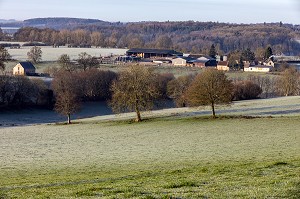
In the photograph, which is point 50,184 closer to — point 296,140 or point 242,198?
point 242,198

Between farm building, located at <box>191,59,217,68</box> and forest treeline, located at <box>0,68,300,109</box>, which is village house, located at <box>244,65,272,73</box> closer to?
farm building, located at <box>191,59,217,68</box>

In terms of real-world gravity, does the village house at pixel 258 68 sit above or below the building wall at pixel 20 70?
below

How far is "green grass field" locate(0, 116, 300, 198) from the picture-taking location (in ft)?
46.4

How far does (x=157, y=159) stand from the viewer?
2662 cm

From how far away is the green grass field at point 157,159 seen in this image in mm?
14156

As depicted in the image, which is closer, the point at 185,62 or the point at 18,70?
the point at 18,70

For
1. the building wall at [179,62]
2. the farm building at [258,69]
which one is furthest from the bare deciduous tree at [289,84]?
the building wall at [179,62]

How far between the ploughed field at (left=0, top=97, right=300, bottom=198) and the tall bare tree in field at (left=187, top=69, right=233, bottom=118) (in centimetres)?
164

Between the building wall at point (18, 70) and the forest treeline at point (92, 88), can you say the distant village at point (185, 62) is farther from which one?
the forest treeline at point (92, 88)

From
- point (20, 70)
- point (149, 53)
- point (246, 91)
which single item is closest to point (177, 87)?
point (246, 91)

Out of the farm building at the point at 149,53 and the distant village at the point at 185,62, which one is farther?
the farm building at the point at 149,53

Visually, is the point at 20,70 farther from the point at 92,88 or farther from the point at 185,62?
the point at 185,62

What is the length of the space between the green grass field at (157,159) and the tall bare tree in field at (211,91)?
247 cm

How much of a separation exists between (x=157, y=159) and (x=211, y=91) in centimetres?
2539
